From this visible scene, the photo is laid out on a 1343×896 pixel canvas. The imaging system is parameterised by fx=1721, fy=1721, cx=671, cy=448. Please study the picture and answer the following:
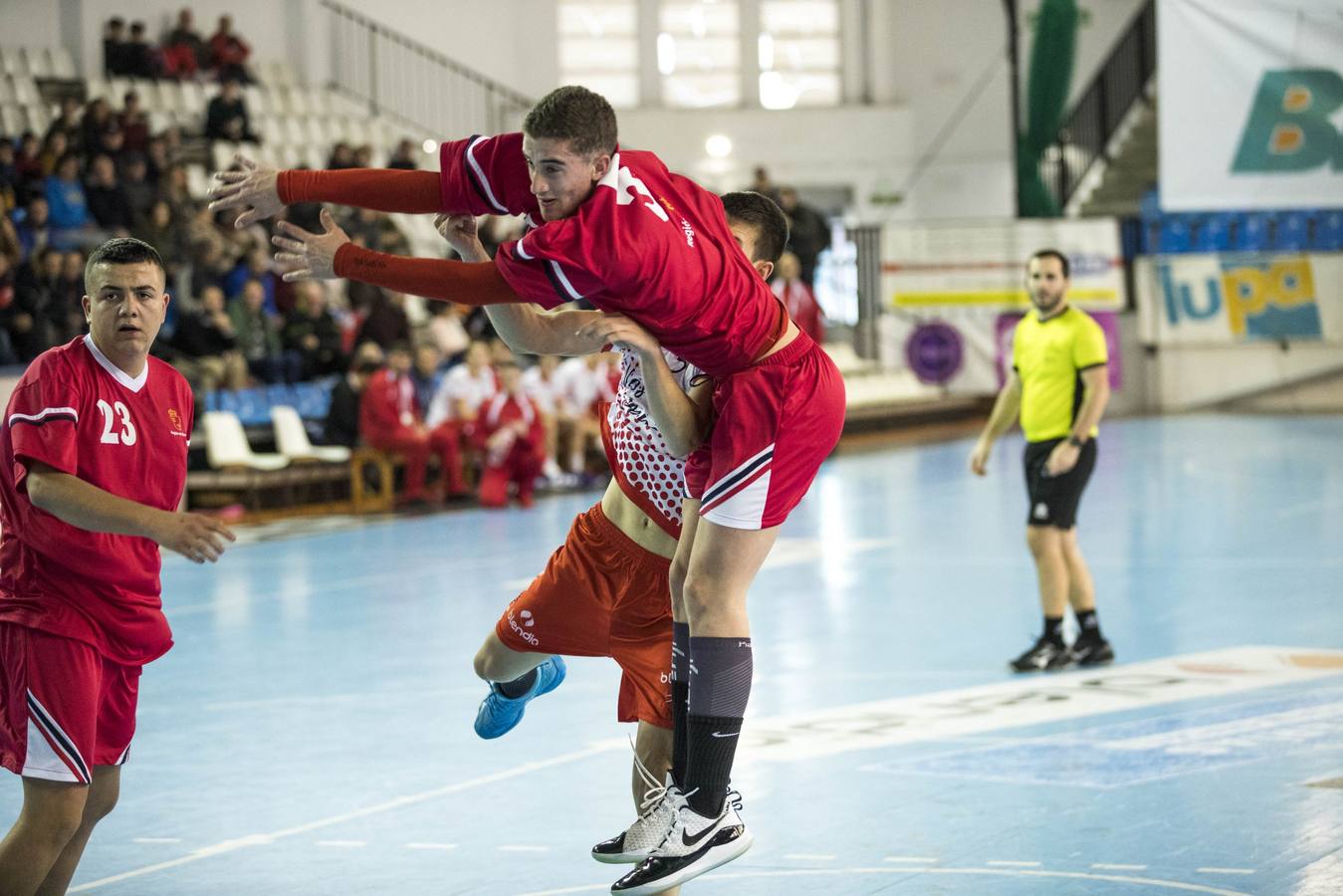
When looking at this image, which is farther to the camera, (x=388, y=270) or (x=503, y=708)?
(x=503, y=708)

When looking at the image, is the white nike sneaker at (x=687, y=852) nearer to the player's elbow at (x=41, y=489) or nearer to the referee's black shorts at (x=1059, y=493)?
the player's elbow at (x=41, y=489)

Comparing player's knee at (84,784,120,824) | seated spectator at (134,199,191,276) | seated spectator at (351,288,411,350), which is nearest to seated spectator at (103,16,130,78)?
seated spectator at (134,199,191,276)

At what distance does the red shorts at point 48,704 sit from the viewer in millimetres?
3896

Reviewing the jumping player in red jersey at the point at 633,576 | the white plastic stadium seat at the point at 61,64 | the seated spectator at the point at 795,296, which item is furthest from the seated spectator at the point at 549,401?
the jumping player in red jersey at the point at 633,576

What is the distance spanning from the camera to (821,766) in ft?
20.0

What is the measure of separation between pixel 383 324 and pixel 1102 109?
13.6m

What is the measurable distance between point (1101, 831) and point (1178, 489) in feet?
33.0

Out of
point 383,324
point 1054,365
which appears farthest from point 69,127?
point 1054,365

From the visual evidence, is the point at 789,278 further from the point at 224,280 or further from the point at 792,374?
the point at 792,374

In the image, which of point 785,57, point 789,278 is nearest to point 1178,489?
point 789,278

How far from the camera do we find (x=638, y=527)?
465 cm

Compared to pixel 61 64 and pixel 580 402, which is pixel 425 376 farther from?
pixel 61 64

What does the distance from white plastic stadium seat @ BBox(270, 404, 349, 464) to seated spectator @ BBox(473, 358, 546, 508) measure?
1259mm

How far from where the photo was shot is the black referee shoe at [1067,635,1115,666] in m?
Result: 7.85
